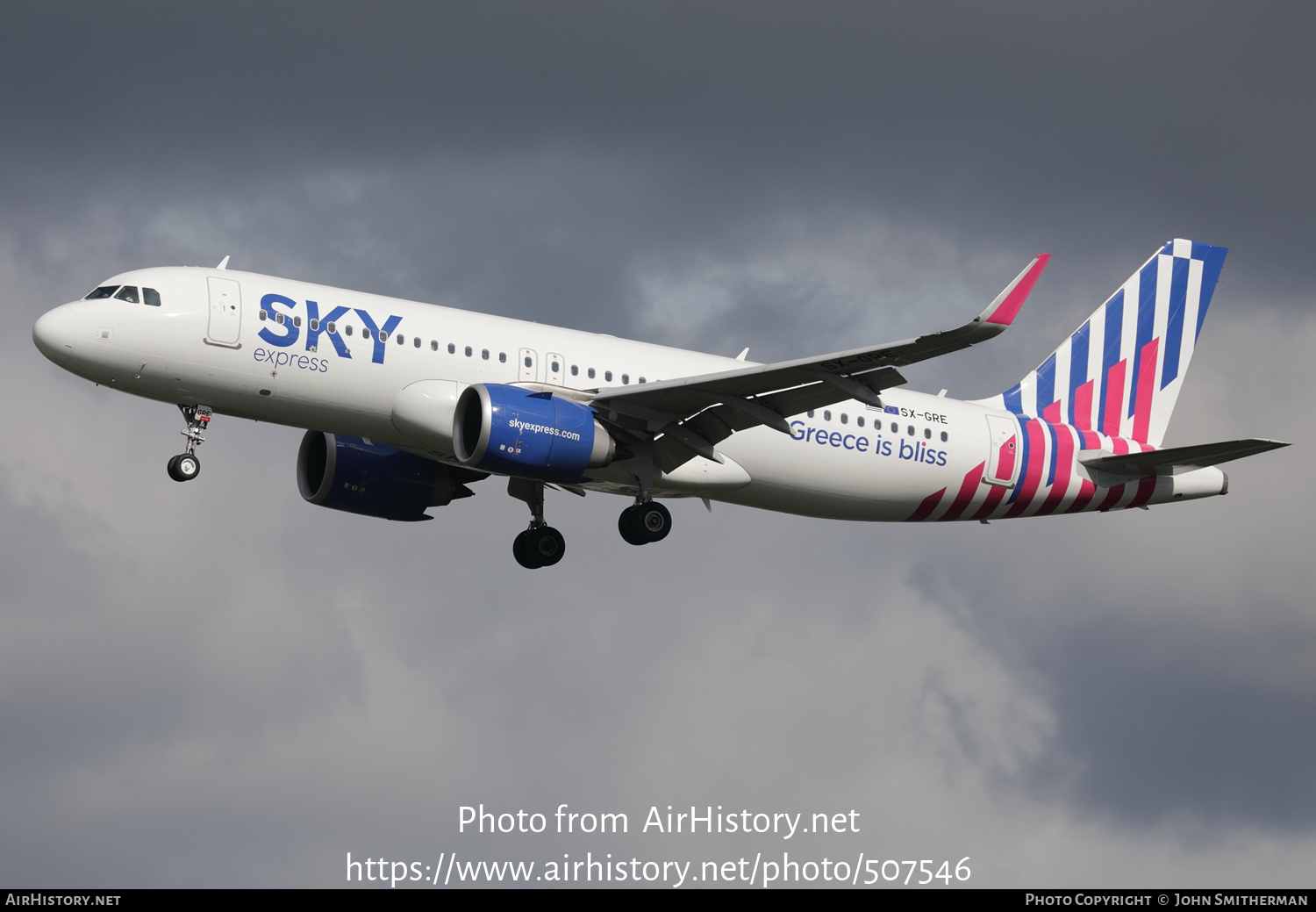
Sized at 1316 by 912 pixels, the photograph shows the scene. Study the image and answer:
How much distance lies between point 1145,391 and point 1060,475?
205 inches

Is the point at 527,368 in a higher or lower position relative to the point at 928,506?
higher

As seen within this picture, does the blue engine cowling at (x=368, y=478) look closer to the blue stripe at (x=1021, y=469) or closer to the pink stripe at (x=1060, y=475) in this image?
the blue stripe at (x=1021, y=469)

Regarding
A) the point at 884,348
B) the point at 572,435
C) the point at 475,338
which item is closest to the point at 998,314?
→ the point at 884,348

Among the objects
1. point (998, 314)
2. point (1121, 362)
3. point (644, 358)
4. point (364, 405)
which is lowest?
point (998, 314)

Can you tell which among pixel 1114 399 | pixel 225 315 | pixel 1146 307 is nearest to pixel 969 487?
pixel 1114 399

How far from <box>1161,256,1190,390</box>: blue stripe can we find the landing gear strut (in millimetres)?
18166

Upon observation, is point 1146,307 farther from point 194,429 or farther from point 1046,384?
point 194,429

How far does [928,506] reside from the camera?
132 ft

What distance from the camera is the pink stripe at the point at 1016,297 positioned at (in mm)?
28234

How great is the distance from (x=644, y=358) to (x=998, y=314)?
35.9 feet

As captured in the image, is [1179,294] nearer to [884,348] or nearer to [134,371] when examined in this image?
[884,348]

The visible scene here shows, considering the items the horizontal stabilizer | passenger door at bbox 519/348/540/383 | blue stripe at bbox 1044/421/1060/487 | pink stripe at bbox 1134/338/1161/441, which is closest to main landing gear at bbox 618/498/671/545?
passenger door at bbox 519/348/540/383

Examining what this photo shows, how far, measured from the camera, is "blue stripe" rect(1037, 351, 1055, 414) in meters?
43.4

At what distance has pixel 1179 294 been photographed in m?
46.5
